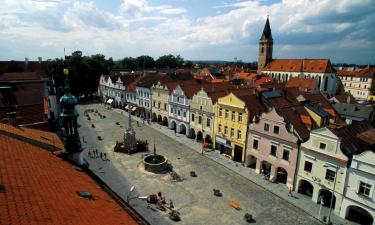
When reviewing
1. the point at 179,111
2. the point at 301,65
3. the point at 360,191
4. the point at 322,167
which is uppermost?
the point at 301,65

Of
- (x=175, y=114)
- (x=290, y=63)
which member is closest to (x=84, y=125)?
(x=175, y=114)

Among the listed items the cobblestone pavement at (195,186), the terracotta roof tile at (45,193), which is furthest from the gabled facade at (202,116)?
the terracotta roof tile at (45,193)

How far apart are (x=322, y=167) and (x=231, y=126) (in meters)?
15.1

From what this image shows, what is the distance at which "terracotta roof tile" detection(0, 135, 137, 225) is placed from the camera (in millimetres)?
7645

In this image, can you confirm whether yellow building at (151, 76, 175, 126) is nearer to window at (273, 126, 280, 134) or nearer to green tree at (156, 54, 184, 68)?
window at (273, 126, 280, 134)

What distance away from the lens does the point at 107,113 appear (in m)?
72.4

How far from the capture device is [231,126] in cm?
3994

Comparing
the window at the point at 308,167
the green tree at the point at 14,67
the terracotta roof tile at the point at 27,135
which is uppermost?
the green tree at the point at 14,67

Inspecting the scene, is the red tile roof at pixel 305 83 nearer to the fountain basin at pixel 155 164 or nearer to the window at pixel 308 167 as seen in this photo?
the window at pixel 308 167

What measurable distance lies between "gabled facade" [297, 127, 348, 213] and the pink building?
126 centimetres

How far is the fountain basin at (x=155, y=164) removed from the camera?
35119 mm

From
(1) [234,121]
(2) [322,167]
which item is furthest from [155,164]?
(2) [322,167]

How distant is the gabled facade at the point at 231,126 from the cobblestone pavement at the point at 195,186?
77.7 inches

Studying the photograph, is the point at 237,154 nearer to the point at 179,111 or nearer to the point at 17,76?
the point at 179,111
